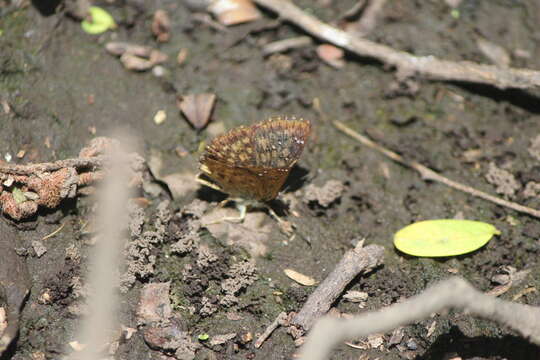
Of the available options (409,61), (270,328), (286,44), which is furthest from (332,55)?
(270,328)

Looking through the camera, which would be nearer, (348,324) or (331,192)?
(348,324)

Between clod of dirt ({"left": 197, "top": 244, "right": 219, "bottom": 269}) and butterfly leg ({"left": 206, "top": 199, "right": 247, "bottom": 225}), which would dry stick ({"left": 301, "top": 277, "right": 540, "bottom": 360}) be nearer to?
clod of dirt ({"left": 197, "top": 244, "right": 219, "bottom": 269})

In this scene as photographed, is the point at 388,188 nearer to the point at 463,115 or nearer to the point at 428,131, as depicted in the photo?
the point at 428,131

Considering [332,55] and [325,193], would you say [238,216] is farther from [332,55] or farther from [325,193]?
[332,55]

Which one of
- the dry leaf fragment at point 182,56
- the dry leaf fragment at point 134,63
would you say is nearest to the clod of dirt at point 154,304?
the dry leaf fragment at point 134,63

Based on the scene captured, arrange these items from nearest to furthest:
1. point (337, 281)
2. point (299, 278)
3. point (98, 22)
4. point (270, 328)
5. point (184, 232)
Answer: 1. point (270, 328)
2. point (337, 281)
3. point (299, 278)
4. point (184, 232)
5. point (98, 22)

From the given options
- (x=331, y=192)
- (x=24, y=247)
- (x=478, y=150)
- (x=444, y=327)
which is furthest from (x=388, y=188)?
(x=24, y=247)
